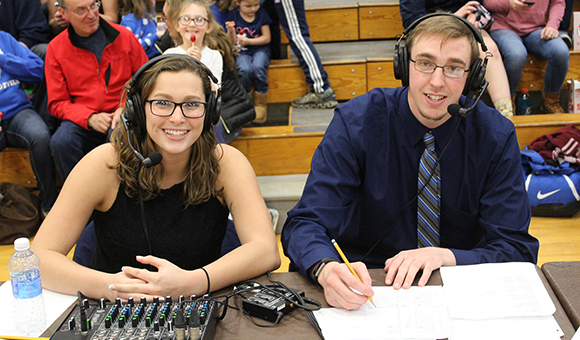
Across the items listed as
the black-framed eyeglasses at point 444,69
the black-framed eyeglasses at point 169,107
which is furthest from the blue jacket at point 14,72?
the black-framed eyeglasses at point 444,69

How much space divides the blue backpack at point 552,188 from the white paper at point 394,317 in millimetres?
2062

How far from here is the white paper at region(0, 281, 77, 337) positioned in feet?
3.53

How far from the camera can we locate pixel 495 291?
1119 mm

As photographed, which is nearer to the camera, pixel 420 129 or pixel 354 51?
pixel 420 129

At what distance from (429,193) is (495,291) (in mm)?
428

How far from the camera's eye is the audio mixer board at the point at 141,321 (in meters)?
0.96

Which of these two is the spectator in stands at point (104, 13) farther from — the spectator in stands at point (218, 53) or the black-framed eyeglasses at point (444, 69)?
the black-framed eyeglasses at point (444, 69)

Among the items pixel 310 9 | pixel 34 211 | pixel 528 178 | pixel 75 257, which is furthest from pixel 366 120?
pixel 310 9

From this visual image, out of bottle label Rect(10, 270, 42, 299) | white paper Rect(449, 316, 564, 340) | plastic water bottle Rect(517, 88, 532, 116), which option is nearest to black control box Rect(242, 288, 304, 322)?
white paper Rect(449, 316, 564, 340)

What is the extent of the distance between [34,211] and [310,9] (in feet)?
8.13

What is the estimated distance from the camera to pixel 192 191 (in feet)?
4.83

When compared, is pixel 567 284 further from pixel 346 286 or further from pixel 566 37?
pixel 566 37

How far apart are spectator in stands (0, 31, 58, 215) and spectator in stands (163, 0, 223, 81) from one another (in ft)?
2.76

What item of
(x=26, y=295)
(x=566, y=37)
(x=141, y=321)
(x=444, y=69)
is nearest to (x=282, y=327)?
(x=141, y=321)
